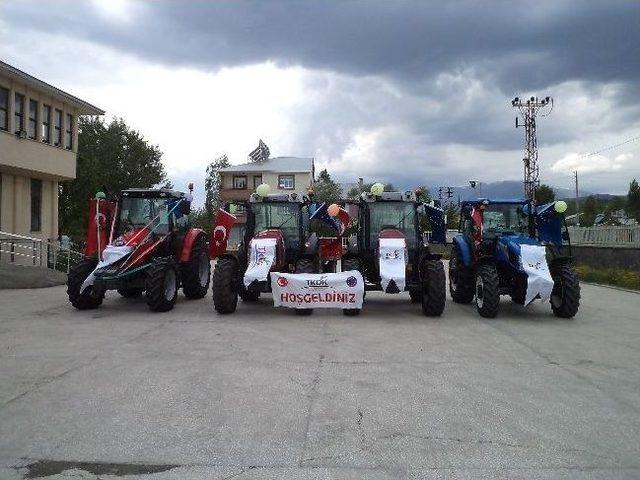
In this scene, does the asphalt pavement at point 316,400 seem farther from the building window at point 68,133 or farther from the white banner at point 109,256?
the building window at point 68,133

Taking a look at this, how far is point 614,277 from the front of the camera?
20000mm

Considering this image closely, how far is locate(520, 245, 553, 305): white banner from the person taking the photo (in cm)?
1108

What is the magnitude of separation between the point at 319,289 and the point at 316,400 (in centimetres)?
566

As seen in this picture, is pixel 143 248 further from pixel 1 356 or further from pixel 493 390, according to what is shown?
pixel 493 390

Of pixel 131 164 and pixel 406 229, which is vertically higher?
pixel 131 164

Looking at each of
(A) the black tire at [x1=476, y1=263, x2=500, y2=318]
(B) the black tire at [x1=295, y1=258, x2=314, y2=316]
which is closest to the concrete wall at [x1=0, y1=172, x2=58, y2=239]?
(B) the black tire at [x1=295, y1=258, x2=314, y2=316]

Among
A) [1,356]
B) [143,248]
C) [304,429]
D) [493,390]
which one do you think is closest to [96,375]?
[1,356]

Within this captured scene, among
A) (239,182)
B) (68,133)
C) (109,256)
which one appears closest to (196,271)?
(109,256)

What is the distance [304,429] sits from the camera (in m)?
5.21

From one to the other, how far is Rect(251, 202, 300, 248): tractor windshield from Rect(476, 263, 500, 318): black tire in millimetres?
3994

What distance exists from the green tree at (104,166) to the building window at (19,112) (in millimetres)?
14526

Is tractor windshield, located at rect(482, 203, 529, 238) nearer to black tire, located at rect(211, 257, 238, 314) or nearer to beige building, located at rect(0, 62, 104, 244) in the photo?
black tire, located at rect(211, 257, 238, 314)

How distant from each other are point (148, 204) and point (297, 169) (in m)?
44.9

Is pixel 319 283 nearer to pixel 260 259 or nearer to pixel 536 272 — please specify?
pixel 260 259
